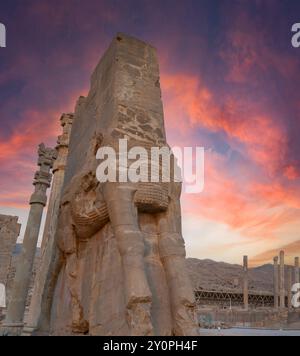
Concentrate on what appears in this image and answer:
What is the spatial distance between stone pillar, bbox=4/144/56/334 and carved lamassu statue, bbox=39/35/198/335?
4107 millimetres

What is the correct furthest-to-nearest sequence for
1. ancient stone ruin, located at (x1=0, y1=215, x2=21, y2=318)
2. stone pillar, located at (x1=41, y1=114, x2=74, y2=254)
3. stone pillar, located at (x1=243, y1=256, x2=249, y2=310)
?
1. stone pillar, located at (x1=243, y1=256, x2=249, y2=310)
2. ancient stone ruin, located at (x1=0, y1=215, x2=21, y2=318)
3. stone pillar, located at (x1=41, y1=114, x2=74, y2=254)

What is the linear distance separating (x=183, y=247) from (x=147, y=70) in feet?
8.41

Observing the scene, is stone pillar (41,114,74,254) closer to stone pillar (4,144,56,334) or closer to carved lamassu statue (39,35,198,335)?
stone pillar (4,144,56,334)

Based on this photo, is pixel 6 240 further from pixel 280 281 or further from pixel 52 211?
pixel 280 281

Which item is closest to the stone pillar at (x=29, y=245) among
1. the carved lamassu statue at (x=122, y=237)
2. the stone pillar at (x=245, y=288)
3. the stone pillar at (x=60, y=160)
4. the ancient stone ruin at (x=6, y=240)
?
the stone pillar at (x=60, y=160)

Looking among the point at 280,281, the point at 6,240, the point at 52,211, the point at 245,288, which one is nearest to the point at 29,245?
the point at 52,211

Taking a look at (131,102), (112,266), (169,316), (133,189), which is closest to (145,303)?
(169,316)

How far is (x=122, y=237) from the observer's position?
3861mm

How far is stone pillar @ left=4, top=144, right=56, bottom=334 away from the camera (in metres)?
8.91

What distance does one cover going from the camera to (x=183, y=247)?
422cm

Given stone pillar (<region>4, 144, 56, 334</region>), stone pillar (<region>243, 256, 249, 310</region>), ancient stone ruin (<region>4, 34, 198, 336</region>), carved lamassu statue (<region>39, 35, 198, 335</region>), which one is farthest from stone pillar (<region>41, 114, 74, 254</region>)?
stone pillar (<region>243, 256, 249, 310</region>)

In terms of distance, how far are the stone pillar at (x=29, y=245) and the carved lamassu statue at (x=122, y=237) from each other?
4.11 meters

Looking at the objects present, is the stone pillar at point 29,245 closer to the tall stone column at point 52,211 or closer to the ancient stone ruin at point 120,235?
the tall stone column at point 52,211
